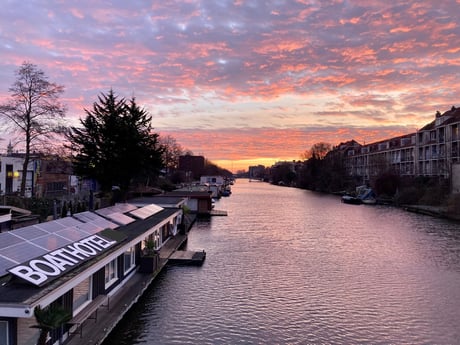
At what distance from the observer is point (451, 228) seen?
137ft

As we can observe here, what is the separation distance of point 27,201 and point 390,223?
37.4m

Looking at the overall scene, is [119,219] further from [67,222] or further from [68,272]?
[68,272]

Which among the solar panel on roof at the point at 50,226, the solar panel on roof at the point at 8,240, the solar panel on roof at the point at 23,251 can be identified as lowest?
the solar panel on roof at the point at 23,251

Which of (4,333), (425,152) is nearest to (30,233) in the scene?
(4,333)

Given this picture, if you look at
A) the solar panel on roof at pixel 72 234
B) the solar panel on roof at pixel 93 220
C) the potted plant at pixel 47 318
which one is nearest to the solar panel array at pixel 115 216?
the solar panel on roof at pixel 93 220

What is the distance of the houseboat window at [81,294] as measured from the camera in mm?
12232

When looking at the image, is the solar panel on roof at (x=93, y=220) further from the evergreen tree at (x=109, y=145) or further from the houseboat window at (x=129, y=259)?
the evergreen tree at (x=109, y=145)

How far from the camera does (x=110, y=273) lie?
51.2ft

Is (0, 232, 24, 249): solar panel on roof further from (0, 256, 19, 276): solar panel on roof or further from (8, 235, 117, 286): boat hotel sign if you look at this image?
(8, 235, 117, 286): boat hotel sign

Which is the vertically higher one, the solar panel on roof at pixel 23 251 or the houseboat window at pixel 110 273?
the solar panel on roof at pixel 23 251

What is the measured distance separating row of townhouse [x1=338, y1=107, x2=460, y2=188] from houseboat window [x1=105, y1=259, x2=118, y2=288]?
56680mm

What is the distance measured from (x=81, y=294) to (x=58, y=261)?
6.77 feet

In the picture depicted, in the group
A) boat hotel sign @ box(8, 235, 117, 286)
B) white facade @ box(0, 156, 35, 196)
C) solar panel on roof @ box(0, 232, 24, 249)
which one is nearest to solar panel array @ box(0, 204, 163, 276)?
solar panel on roof @ box(0, 232, 24, 249)

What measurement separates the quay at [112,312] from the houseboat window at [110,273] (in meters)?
0.58
